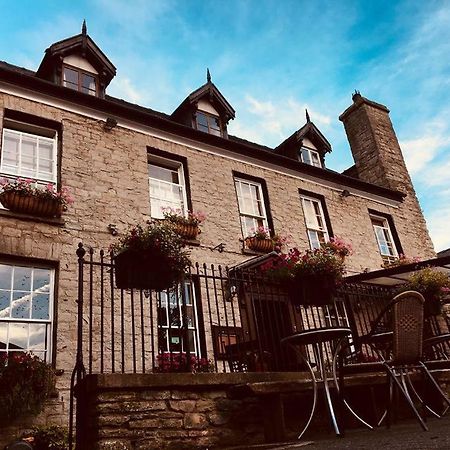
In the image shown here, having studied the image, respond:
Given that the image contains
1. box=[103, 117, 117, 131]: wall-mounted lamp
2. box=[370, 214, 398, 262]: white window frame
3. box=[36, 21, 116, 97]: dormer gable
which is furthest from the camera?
box=[370, 214, 398, 262]: white window frame

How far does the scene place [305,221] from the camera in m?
11.1

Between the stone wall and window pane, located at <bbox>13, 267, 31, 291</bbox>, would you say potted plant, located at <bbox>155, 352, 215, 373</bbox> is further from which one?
window pane, located at <bbox>13, 267, 31, 291</bbox>

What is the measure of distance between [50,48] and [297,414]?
8.49m

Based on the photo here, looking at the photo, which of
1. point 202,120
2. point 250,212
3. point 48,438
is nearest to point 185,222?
point 250,212

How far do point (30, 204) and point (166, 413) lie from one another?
4791mm

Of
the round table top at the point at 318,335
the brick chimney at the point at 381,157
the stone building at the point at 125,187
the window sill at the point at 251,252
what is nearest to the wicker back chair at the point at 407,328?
the round table top at the point at 318,335

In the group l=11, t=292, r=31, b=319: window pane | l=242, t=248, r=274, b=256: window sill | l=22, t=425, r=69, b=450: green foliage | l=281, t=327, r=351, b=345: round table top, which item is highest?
l=242, t=248, r=274, b=256: window sill

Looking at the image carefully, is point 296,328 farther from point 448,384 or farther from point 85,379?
point 85,379

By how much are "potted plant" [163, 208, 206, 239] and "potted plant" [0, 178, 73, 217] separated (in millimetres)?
1962

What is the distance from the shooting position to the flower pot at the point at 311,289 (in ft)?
17.8

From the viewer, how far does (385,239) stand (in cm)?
1296

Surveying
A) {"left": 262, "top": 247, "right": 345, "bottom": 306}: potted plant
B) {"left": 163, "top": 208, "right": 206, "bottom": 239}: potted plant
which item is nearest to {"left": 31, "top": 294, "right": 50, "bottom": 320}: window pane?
{"left": 163, "top": 208, "right": 206, "bottom": 239}: potted plant

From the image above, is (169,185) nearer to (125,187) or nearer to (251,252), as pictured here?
(125,187)

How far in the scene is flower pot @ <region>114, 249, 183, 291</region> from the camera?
14.3 feet
